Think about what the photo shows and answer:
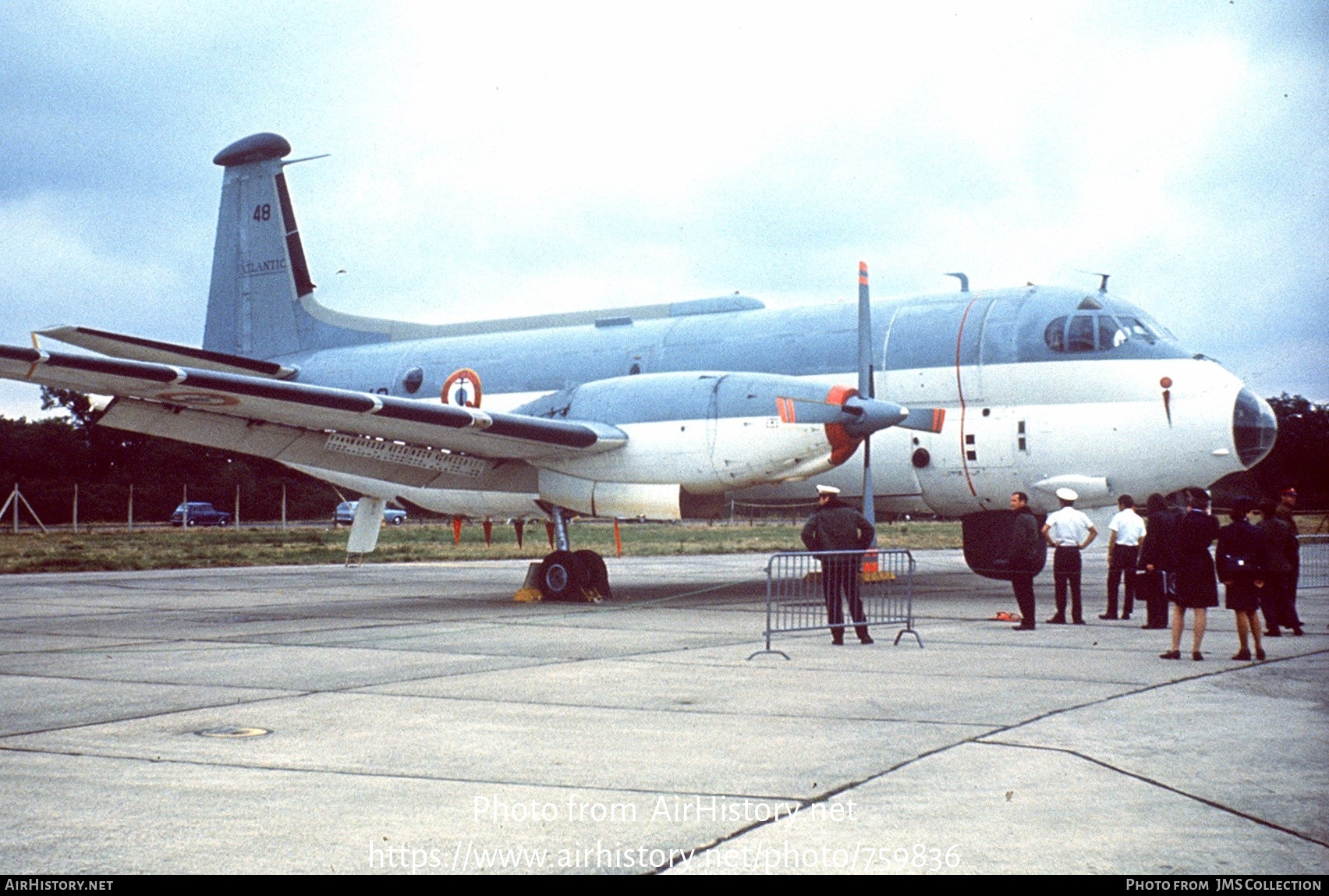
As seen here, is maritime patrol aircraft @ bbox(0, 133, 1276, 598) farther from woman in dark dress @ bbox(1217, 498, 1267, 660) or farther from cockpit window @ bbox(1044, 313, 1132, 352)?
woman in dark dress @ bbox(1217, 498, 1267, 660)

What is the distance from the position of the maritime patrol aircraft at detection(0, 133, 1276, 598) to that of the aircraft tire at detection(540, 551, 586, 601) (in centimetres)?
3

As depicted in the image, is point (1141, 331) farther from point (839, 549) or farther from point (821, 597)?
point (839, 549)

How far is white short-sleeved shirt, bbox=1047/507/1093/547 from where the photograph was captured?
15578 mm

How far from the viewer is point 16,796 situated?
5910mm

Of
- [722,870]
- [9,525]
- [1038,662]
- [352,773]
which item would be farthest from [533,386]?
[9,525]

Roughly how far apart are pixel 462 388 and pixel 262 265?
715cm

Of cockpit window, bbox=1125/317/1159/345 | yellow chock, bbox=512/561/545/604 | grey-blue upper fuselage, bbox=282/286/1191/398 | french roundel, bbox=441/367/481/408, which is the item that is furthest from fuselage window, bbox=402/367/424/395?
cockpit window, bbox=1125/317/1159/345

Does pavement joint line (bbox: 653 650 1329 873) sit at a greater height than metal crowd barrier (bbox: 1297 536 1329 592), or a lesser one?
lesser

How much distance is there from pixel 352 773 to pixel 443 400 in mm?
15690

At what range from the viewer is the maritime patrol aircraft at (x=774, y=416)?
16.4 m

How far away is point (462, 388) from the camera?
70.8 ft

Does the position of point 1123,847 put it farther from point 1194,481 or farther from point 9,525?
point 9,525

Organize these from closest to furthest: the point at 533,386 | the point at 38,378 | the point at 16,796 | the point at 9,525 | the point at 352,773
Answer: the point at 16,796 < the point at 352,773 < the point at 38,378 < the point at 533,386 < the point at 9,525

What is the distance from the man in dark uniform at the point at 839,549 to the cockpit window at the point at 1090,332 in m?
5.65
